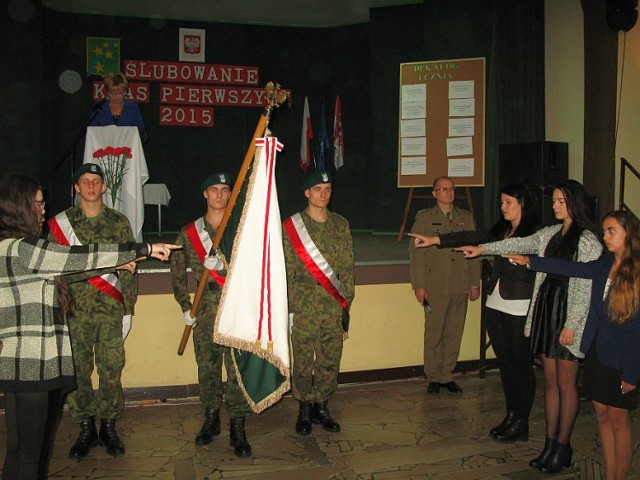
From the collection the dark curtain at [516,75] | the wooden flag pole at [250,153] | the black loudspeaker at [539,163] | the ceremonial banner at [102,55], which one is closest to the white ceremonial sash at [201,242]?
the wooden flag pole at [250,153]

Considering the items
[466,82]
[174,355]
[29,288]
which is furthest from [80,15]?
[29,288]

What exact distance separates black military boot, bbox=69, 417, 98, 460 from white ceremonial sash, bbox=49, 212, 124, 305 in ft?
2.47

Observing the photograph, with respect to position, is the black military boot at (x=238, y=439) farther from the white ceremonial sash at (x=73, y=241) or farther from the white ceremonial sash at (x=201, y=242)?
the white ceremonial sash at (x=73, y=241)

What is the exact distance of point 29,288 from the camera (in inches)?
89.3

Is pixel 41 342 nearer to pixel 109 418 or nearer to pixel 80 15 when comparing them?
pixel 109 418

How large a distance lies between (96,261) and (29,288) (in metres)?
0.26

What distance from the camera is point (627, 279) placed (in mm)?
2689

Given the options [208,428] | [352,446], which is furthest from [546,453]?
[208,428]

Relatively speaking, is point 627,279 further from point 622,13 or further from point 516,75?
point 516,75

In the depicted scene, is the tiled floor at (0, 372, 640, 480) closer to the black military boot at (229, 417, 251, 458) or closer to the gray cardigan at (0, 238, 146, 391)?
the black military boot at (229, 417, 251, 458)

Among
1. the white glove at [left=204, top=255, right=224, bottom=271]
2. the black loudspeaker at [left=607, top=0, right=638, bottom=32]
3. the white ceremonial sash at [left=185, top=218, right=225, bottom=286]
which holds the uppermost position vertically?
the black loudspeaker at [left=607, top=0, right=638, bottom=32]

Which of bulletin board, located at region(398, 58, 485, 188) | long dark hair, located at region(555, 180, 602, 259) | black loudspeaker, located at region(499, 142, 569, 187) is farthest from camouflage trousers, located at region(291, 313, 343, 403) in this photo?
bulletin board, located at region(398, 58, 485, 188)

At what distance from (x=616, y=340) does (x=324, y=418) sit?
1.96 m

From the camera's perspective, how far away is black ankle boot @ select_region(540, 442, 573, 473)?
3.19 m
